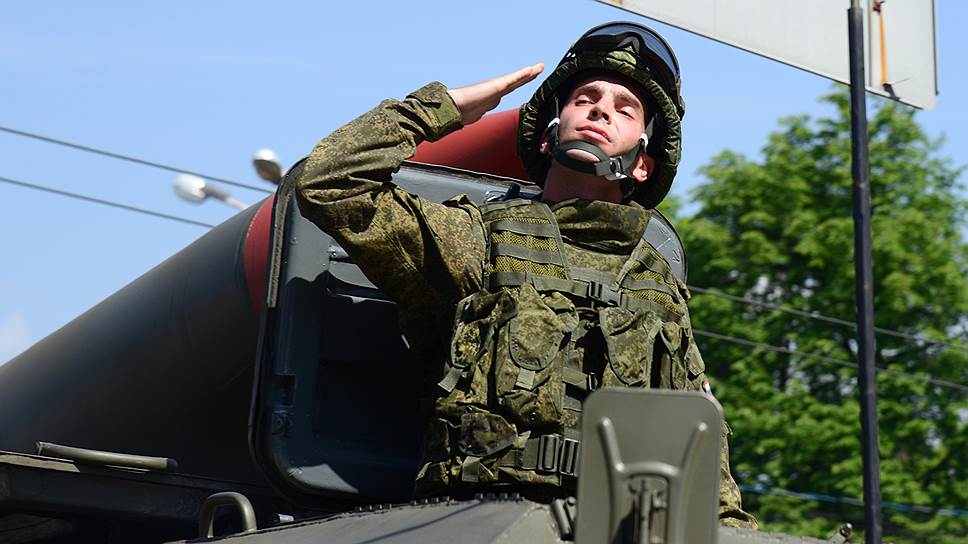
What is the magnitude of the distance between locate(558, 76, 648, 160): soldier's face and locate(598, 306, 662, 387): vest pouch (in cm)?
51

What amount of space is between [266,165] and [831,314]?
12.2 meters

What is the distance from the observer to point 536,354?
3.56m

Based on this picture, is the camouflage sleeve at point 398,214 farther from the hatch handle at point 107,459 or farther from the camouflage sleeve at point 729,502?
the hatch handle at point 107,459

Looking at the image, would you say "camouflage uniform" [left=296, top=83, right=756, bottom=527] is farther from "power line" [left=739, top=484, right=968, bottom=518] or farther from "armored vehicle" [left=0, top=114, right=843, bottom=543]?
"power line" [left=739, top=484, right=968, bottom=518]

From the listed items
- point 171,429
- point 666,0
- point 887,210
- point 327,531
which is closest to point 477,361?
point 327,531

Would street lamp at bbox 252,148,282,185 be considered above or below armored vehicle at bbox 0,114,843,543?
above

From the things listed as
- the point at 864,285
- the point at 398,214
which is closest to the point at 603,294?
the point at 398,214

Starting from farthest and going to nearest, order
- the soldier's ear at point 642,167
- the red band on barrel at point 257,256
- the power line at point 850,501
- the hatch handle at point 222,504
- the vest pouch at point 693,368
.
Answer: the power line at point 850,501
the red band on barrel at point 257,256
the soldier's ear at point 642,167
the vest pouch at point 693,368
the hatch handle at point 222,504

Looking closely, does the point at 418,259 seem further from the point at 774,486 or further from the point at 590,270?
the point at 774,486

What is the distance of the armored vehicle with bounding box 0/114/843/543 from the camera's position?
11.3ft

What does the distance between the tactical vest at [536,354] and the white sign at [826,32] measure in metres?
0.65

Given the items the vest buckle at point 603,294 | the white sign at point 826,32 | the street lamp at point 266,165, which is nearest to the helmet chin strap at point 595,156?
the vest buckle at point 603,294

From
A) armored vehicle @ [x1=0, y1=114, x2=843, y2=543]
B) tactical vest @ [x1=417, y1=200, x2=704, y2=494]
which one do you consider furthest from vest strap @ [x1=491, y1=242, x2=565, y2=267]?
armored vehicle @ [x1=0, y1=114, x2=843, y2=543]

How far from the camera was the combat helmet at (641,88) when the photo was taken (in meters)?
4.06
